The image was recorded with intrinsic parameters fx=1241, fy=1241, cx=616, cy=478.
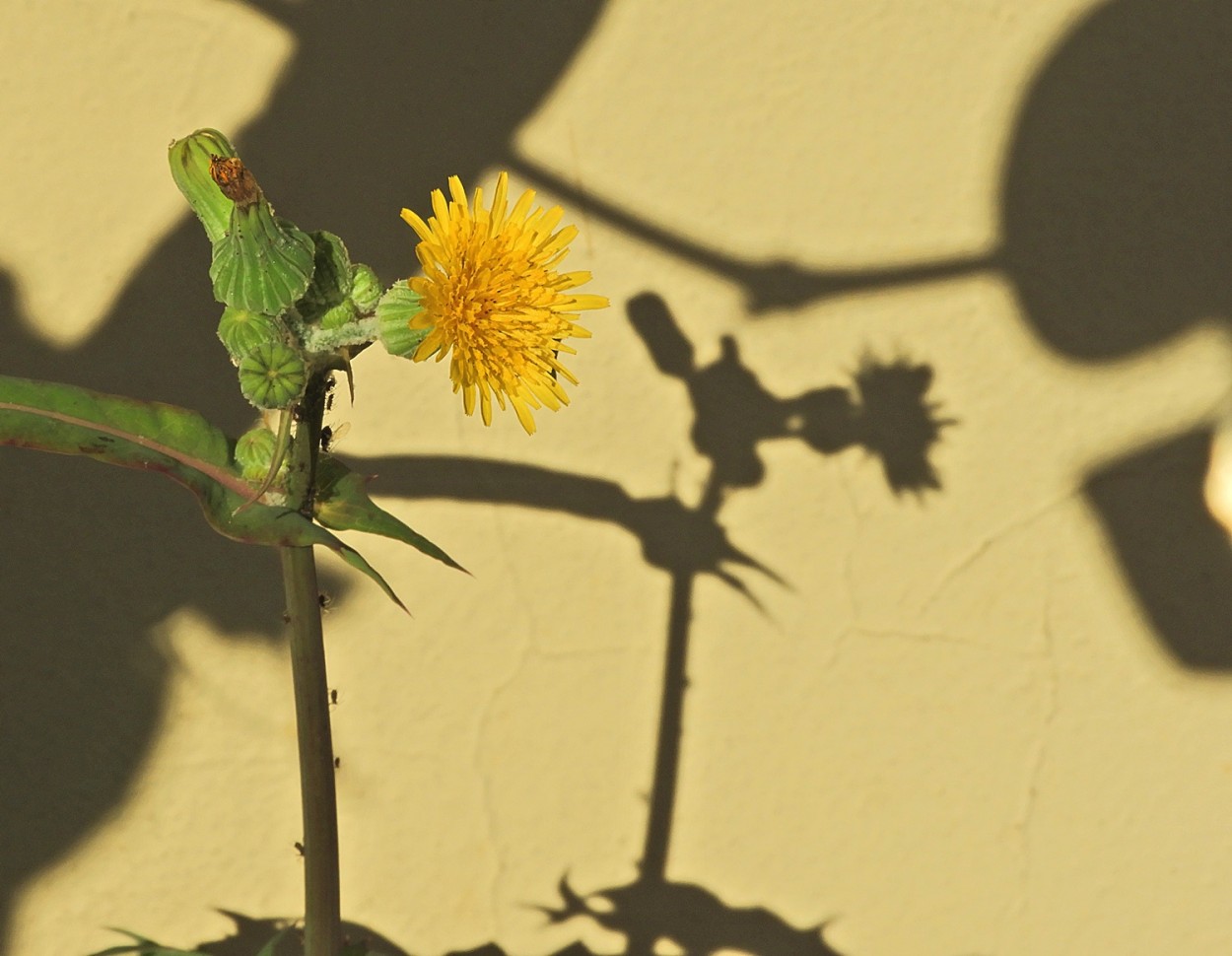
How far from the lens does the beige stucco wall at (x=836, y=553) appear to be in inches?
39.0

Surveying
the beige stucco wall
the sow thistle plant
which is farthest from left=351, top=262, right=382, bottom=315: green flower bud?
the beige stucco wall

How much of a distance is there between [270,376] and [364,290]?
→ 0.21ft

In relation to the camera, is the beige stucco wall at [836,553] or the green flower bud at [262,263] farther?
the beige stucco wall at [836,553]

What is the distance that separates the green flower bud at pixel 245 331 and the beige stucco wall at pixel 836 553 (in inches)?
18.7

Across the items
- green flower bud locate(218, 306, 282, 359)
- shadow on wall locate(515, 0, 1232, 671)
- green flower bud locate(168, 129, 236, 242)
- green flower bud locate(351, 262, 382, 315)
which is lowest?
green flower bud locate(218, 306, 282, 359)

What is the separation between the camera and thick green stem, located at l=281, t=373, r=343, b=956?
533 millimetres

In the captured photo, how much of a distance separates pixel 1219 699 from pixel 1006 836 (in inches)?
8.1

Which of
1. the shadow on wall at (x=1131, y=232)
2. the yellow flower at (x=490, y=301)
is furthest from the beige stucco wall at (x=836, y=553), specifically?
the yellow flower at (x=490, y=301)

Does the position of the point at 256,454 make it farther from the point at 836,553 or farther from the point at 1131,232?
the point at 1131,232

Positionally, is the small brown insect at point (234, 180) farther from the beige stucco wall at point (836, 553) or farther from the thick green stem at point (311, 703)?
the beige stucco wall at point (836, 553)

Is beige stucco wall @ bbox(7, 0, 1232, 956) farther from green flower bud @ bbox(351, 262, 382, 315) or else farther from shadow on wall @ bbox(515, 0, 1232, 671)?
green flower bud @ bbox(351, 262, 382, 315)

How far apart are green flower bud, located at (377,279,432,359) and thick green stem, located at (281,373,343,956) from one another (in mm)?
34

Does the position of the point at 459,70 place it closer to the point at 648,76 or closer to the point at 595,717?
the point at 648,76

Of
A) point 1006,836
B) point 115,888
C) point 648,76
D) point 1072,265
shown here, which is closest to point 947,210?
point 1072,265
